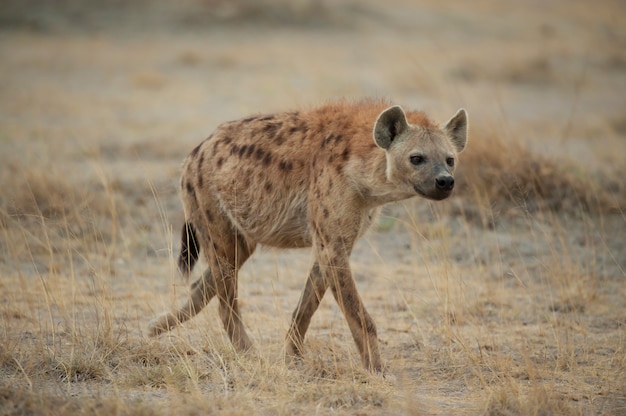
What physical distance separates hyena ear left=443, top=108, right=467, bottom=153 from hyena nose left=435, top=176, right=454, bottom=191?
0.42 metres

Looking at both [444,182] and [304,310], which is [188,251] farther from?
[444,182]

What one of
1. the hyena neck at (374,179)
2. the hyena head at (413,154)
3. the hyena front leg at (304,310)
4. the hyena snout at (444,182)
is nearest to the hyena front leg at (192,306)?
the hyena front leg at (304,310)

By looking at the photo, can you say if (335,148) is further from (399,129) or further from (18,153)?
(18,153)

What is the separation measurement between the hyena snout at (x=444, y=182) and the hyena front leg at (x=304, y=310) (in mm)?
753

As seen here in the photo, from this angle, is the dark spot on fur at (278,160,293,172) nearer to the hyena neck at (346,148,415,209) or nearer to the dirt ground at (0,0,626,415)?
the hyena neck at (346,148,415,209)

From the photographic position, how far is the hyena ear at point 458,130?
14.3ft

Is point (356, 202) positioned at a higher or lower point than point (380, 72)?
higher

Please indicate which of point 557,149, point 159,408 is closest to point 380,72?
point 557,149

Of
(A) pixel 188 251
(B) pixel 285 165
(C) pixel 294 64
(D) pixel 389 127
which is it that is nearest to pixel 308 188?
(B) pixel 285 165

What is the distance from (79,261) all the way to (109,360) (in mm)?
2255

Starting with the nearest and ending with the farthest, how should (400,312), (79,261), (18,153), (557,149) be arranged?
(400,312) < (79,261) < (18,153) < (557,149)

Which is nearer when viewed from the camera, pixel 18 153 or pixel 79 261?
pixel 79 261

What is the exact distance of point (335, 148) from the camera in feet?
14.3

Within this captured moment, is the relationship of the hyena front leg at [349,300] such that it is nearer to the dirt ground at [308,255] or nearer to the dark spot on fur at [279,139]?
the dirt ground at [308,255]
